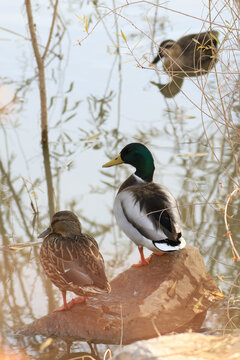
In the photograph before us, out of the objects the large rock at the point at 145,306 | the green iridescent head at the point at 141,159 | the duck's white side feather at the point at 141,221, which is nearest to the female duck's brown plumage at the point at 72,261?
the large rock at the point at 145,306

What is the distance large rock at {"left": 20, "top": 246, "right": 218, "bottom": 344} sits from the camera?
11.4ft

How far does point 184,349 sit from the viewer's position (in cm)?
209

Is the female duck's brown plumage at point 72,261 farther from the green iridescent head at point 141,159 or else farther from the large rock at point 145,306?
the green iridescent head at point 141,159

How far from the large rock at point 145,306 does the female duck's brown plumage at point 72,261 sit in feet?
0.42

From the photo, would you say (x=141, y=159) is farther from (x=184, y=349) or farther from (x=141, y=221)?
(x=184, y=349)

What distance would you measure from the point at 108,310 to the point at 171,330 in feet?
1.21

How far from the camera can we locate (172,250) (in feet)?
12.1

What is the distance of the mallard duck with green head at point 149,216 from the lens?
367 cm

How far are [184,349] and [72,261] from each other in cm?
146

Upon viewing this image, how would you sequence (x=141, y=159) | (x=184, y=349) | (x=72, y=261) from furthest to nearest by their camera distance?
1. (x=141, y=159)
2. (x=72, y=261)
3. (x=184, y=349)

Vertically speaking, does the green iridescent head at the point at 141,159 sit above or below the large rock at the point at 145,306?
above

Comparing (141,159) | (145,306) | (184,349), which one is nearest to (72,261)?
(145,306)

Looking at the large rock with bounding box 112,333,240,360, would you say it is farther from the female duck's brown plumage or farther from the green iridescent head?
the green iridescent head

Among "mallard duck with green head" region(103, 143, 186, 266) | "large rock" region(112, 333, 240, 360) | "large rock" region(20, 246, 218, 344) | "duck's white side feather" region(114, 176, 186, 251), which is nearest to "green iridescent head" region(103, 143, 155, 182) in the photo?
"mallard duck with green head" region(103, 143, 186, 266)
